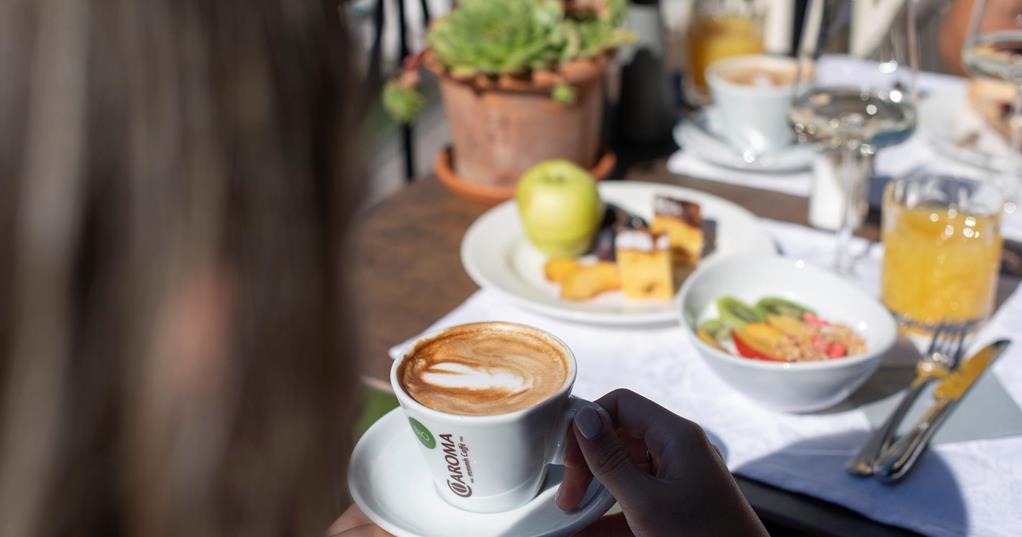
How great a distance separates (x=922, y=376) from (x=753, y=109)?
2.05 ft

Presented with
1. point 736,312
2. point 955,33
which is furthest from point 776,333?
point 955,33

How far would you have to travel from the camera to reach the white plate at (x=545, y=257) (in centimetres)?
102

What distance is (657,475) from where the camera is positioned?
0.63 m

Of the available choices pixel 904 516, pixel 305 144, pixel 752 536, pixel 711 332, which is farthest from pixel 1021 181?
pixel 305 144

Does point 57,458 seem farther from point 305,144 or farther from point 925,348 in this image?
point 925,348

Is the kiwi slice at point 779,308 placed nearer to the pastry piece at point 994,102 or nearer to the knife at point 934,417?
the knife at point 934,417

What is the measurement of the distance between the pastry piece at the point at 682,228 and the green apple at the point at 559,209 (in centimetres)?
9

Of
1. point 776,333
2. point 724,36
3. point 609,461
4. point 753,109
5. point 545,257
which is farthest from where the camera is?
point 724,36

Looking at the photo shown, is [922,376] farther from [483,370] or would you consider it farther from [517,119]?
[517,119]

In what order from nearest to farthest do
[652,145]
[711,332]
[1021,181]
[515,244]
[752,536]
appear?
[752,536] < [711,332] < [515,244] < [1021,181] < [652,145]

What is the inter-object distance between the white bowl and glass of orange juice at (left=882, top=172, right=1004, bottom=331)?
9 centimetres

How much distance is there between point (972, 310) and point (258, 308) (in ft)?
2.85

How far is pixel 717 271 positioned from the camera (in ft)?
3.33

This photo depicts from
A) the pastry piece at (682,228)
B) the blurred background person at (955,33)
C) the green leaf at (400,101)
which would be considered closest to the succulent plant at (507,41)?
the green leaf at (400,101)
